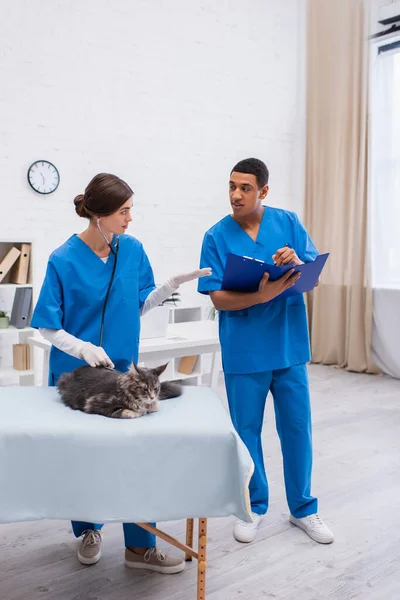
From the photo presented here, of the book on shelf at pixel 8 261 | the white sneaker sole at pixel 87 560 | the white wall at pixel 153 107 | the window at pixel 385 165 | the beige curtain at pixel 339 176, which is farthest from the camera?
the beige curtain at pixel 339 176

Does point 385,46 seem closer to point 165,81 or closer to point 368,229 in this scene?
point 368,229

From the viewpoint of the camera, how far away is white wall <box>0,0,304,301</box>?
4.11 metres

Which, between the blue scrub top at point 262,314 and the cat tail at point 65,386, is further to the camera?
the blue scrub top at point 262,314

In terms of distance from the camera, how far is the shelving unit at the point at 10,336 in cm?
373

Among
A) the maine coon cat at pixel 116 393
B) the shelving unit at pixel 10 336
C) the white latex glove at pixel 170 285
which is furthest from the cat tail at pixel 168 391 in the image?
the shelving unit at pixel 10 336

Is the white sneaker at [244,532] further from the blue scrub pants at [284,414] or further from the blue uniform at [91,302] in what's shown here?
the blue uniform at [91,302]

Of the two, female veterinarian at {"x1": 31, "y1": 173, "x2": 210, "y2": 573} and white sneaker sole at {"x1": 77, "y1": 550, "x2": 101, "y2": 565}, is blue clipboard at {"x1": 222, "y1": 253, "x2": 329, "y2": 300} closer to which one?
female veterinarian at {"x1": 31, "y1": 173, "x2": 210, "y2": 573}

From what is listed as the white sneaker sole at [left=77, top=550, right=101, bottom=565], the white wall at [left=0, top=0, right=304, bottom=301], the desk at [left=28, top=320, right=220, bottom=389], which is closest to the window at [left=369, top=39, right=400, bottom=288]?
the white wall at [left=0, top=0, right=304, bottom=301]

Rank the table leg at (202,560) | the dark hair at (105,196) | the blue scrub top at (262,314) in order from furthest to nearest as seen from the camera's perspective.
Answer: the blue scrub top at (262,314) → the dark hair at (105,196) → the table leg at (202,560)

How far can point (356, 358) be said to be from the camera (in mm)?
5000

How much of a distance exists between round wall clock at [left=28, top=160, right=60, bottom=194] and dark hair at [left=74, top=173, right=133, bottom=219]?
2.53 meters

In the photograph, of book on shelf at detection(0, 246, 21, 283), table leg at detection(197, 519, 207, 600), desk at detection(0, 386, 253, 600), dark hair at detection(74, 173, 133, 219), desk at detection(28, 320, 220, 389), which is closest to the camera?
desk at detection(0, 386, 253, 600)

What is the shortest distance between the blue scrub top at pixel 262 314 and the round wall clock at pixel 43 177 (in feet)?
7.83

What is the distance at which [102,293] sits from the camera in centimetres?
182
